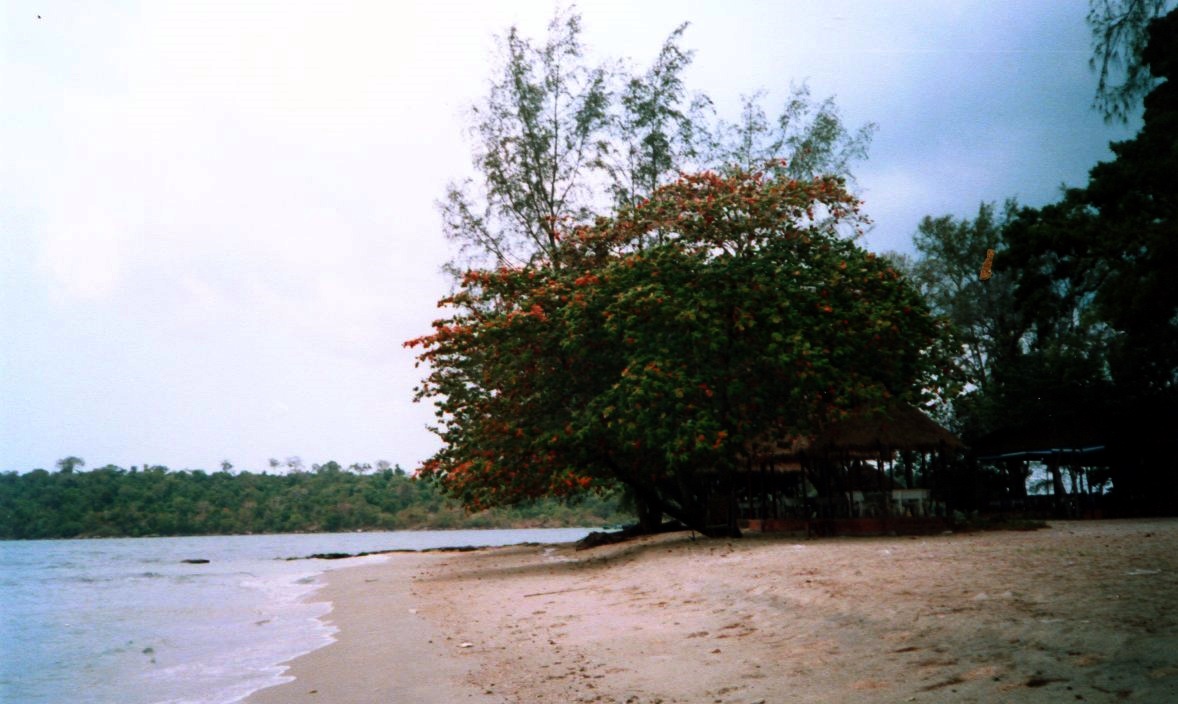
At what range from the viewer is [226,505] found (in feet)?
335

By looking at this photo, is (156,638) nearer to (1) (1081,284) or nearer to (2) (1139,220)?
(2) (1139,220)

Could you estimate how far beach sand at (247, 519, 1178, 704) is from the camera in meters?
6.14

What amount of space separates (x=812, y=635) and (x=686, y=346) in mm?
10847

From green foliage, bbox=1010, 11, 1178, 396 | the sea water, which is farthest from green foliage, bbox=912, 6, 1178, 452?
the sea water

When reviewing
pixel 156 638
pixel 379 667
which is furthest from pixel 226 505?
pixel 379 667

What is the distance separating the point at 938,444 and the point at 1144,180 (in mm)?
9246

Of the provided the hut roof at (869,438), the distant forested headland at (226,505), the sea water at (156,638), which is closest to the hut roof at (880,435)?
the hut roof at (869,438)

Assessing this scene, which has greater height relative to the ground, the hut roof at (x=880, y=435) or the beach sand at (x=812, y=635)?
the hut roof at (x=880, y=435)

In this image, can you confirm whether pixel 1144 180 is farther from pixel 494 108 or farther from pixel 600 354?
pixel 494 108

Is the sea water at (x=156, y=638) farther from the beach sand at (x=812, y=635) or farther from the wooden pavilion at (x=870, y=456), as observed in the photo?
the wooden pavilion at (x=870, y=456)

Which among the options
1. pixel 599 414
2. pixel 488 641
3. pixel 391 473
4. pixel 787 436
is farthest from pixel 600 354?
pixel 391 473

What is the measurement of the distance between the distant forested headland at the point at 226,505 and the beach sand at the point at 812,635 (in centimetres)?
7126

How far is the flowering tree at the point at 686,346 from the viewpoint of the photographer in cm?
1817

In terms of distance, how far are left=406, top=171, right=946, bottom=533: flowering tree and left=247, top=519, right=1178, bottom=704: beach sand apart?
12.7 feet
